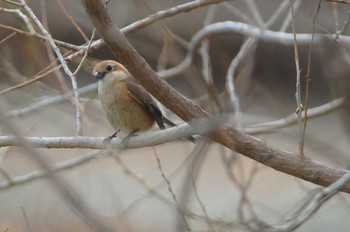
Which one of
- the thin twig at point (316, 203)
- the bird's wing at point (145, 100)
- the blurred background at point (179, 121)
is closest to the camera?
the thin twig at point (316, 203)

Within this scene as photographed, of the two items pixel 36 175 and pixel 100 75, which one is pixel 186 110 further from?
pixel 36 175

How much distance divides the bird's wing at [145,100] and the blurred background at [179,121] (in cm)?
21

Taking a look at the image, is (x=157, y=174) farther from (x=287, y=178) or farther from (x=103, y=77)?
(x=103, y=77)

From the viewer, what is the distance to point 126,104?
3889 millimetres

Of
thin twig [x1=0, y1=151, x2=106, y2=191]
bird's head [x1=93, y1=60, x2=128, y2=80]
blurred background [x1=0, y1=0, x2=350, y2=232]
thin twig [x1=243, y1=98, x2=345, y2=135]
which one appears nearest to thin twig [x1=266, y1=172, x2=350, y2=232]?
blurred background [x1=0, y1=0, x2=350, y2=232]

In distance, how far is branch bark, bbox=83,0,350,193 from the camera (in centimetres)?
229

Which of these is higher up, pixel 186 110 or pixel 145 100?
pixel 145 100

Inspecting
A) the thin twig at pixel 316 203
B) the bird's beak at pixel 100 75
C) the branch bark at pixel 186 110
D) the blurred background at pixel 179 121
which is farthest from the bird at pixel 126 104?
the thin twig at pixel 316 203

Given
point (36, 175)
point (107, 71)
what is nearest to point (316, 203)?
point (107, 71)

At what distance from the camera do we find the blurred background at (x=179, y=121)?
3.58 metres

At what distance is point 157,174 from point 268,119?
107 centimetres

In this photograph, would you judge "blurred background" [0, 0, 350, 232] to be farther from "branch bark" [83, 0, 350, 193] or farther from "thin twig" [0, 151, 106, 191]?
"branch bark" [83, 0, 350, 193]

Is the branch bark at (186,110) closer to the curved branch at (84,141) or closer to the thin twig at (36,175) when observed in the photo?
the curved branch at (84,141)

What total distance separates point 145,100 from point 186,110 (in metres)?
1.07
